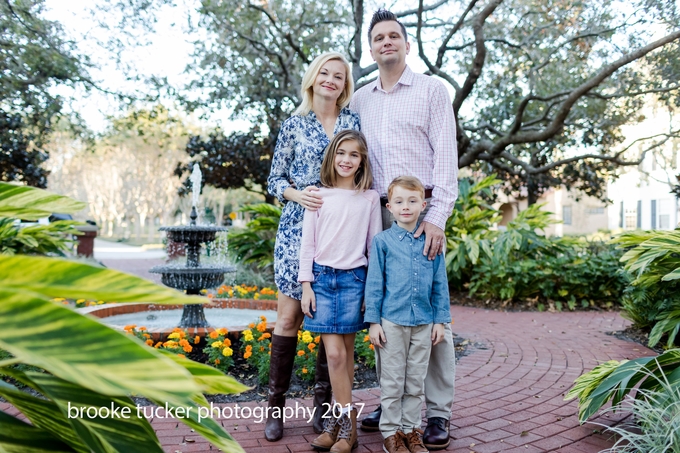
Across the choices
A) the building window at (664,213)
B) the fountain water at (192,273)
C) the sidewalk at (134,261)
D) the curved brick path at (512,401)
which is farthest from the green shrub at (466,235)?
the building window at (664,213)

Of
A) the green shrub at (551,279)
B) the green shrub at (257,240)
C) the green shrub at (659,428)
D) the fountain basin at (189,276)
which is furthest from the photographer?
the green shrub at (257,240)

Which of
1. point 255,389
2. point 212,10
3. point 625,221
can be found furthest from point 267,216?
point 625,221

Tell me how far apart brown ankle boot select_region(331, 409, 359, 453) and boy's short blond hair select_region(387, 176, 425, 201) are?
42.9 inches

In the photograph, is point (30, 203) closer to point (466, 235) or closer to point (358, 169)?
point (358, 169)

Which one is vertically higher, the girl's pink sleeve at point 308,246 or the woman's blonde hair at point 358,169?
the woman's blonde hair at point 358,169

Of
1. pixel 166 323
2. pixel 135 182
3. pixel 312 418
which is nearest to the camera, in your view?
pixel 312 418

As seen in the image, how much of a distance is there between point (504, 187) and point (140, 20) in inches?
521

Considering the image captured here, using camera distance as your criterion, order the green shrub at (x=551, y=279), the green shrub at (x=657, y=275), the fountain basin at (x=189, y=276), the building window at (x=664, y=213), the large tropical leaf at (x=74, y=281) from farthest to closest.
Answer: the building window at (x=664, y=213)
the green shrub at (x=551, y=279)
the fountain basin at (x=189, y=276)
the green shrub at (x=657, y=275)
the large tropical leaf at (x=74, y=281)

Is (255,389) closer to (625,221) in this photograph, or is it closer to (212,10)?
(212,10)

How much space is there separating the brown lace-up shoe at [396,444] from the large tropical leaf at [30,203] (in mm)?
1904

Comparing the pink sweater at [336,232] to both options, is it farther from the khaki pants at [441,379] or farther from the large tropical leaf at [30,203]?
the large tropical leaf at [30,203]

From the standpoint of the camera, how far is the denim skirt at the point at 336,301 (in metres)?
2.49

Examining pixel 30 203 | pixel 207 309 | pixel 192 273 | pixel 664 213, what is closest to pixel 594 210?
pixel 664 213

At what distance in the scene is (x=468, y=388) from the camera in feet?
11.8
